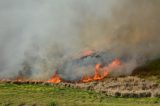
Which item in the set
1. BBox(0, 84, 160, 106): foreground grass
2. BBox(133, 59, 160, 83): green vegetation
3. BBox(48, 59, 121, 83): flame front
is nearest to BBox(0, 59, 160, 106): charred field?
BBox(0, 84, 160, 106): foreground grass

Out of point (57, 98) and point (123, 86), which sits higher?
point (123, 86)

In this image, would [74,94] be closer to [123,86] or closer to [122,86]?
[122,86]

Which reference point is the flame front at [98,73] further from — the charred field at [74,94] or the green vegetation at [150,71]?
the green vegetation at [150,71]

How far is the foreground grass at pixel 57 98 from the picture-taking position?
29.2m

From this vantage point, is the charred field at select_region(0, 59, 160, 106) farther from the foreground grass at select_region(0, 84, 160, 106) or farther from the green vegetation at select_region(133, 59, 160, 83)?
the green vegetation at select_region(133, 59, 160, 83)

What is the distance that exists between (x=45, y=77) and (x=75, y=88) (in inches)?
341

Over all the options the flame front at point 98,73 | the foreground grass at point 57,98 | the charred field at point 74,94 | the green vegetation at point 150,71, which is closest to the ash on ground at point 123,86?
the charred field at point 74,94

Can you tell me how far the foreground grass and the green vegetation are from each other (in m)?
10.5

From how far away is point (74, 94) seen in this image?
32594 mm

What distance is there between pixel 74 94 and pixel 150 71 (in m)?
13.8

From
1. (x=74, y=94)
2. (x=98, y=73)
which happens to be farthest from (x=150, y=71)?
(x=74, y=94)

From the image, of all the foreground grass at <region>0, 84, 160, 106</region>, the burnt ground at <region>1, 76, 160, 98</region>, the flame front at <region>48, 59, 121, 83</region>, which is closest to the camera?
the foreground grass at <region>0, 84, 160, 106</region>

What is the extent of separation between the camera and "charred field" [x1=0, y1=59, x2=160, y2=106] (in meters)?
29.5

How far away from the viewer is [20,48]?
48.5 m
